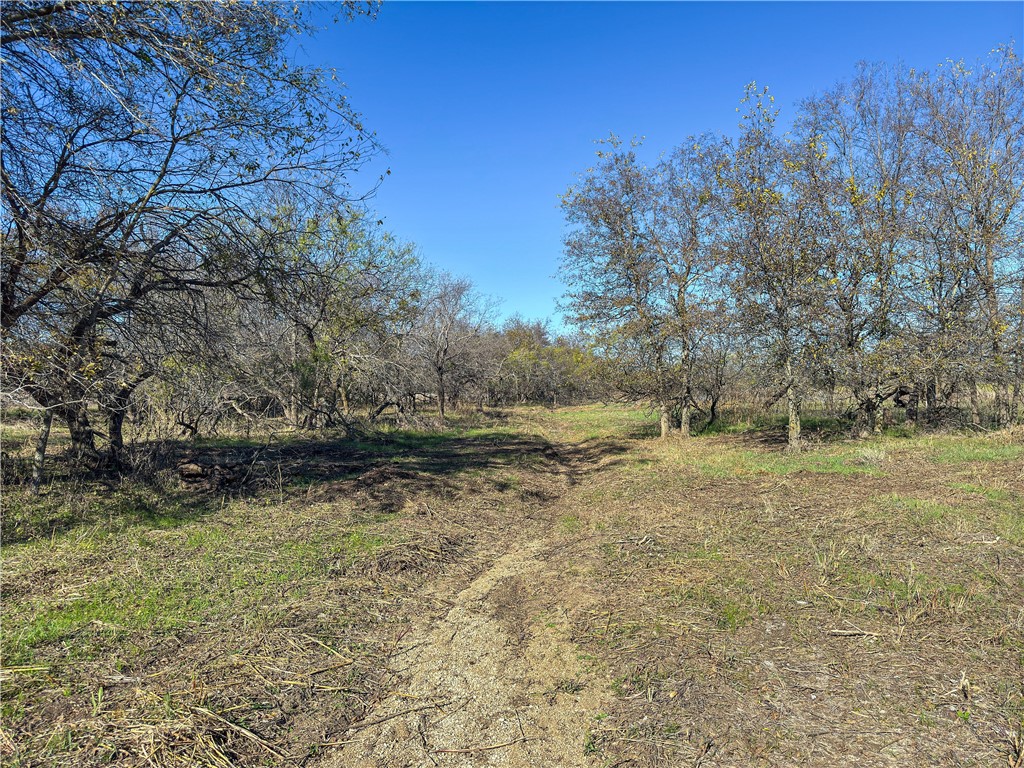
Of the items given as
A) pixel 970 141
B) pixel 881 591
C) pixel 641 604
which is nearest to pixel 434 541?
pixel 641 604

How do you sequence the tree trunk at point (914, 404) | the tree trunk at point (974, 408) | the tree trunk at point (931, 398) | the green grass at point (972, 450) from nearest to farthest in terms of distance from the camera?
the green grass at point (972, 450) < the tree trunk at point (974, 408) < the tree trunk at point (914, 404) < the tree trunk at point (931, 398)

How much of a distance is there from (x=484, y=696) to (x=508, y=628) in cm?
97

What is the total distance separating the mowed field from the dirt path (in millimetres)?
19

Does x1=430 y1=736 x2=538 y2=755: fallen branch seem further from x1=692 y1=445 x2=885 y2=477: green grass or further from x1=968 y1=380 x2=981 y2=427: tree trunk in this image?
x1=968 y1=380 x2=981 y2=427: tree trunk

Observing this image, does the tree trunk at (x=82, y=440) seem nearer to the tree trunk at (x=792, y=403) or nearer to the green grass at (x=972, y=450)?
the tree trunk at (x=792, y=403)

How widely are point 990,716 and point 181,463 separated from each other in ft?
31.8

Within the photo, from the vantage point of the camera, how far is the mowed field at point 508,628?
9.67 feet

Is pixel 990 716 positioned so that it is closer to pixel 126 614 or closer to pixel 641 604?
pixel 641 604

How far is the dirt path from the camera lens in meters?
2.95

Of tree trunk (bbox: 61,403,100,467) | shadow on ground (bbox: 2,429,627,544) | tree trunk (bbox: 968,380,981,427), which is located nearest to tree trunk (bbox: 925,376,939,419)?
tree trunk (bbox: 968,380,981,427)

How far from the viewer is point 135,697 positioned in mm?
3223

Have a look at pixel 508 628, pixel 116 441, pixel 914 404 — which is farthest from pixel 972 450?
pixel 116 441

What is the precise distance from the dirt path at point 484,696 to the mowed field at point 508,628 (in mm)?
19

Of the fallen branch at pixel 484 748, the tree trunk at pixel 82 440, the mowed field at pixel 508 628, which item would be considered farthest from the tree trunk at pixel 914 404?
the tree trunk at pixel 82 440
